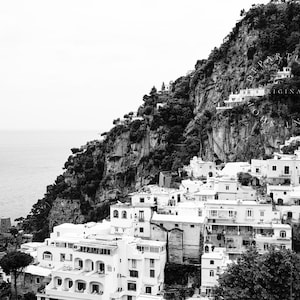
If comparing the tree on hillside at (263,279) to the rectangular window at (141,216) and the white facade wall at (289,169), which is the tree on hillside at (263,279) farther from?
the white facade wall at (289,169)

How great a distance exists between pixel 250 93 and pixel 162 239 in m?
33.0

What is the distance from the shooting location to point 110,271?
31.6 meters

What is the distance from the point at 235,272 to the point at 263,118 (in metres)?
36.1

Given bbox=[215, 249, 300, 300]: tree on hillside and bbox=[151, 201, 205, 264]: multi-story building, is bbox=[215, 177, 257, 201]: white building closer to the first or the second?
bbox=[151, 201, 205, 264]: multi-story building

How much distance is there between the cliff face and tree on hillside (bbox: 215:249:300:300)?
3278cm

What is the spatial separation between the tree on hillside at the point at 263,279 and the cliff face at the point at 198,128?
3278cm

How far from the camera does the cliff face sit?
5934 cm

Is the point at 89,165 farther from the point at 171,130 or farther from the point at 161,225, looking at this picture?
the point at 161,225

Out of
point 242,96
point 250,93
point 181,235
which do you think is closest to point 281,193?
point 181,235

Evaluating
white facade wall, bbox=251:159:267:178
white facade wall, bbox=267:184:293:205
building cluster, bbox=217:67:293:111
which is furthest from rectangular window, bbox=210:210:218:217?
building cluster, bbox=217:67:293:111

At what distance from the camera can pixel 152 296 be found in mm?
30953

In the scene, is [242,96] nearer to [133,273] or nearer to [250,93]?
[250,93]

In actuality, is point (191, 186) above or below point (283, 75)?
below

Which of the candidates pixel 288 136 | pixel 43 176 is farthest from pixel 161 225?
pixel 43 176
